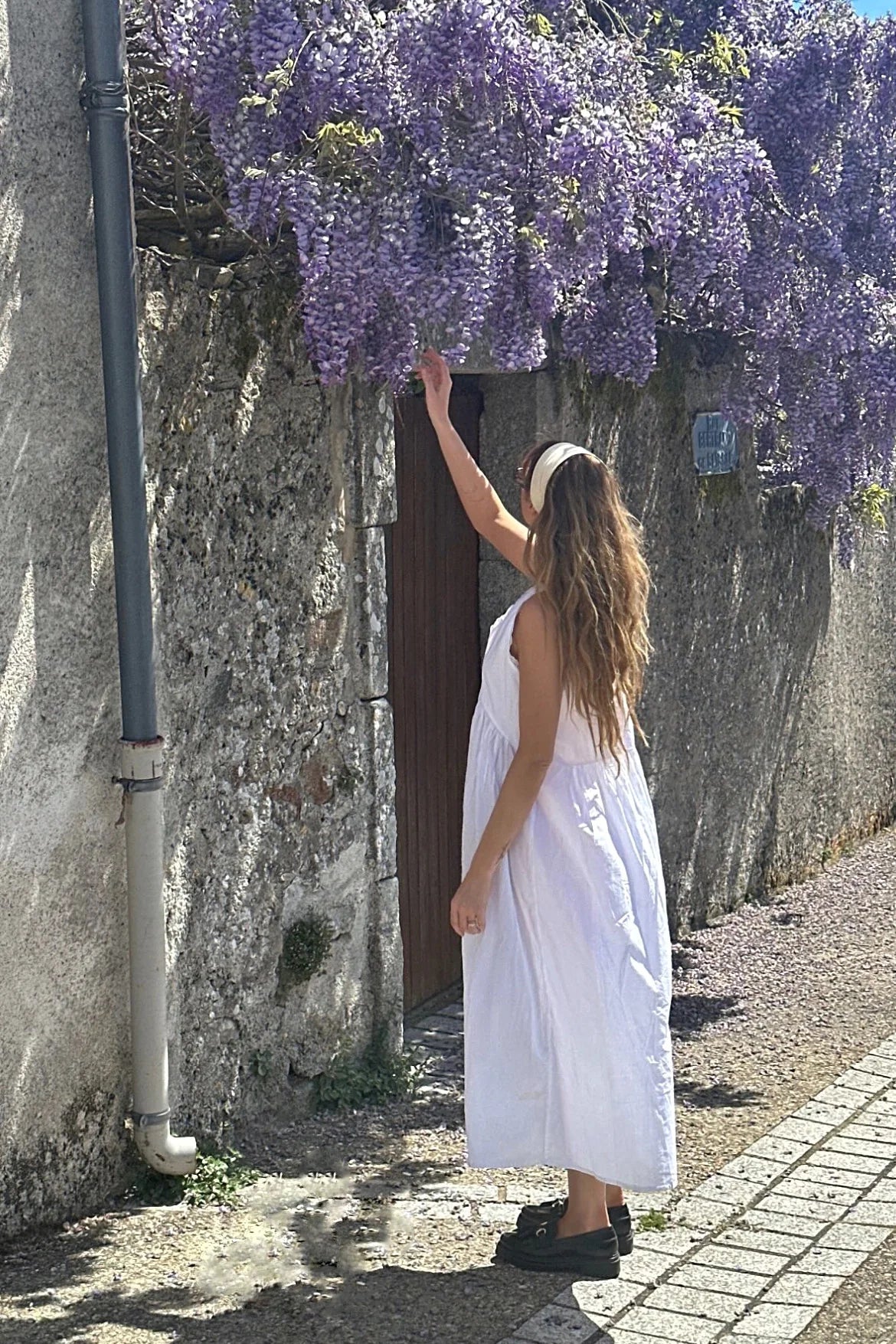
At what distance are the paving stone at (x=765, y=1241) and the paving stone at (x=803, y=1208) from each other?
0.45ft

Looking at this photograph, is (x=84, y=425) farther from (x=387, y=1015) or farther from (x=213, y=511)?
(x=387, y=1015)

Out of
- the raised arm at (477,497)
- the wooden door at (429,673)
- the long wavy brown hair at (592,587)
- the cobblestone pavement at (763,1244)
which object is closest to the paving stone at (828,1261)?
the cobblestone pavement at (763,1244)

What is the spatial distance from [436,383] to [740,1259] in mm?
2269

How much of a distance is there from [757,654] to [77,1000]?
4465mm

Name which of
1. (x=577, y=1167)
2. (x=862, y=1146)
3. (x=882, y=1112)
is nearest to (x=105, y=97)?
(x=577, y=1167)

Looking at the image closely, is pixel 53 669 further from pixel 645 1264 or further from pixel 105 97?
pixel 645 1264

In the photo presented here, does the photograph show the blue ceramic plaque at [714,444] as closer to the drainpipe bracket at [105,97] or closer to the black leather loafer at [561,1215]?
the drainpipe bracket at [105,97]

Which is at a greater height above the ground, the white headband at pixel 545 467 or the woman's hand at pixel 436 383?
the woman's hand at pixel 436 383

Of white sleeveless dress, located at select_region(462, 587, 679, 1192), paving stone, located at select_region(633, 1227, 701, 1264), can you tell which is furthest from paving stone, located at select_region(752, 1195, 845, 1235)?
white sleeveless dress, located at select_region(462, 587, 679, 1192)

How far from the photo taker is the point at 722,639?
7.54 meters

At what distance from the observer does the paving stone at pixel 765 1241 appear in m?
4.12

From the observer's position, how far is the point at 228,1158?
4.50 metres

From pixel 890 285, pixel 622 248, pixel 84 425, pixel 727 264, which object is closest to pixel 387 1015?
pixel 84 425

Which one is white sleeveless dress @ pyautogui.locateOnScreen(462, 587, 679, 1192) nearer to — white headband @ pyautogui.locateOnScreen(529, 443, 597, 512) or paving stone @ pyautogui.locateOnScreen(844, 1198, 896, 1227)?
white headband @ pyautogui.locateOnScreen(529, 443, 597, 512)
